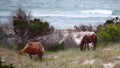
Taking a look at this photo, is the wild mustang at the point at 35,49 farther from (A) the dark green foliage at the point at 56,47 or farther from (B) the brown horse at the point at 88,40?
(A) the dark green foliage at the point at 56,47

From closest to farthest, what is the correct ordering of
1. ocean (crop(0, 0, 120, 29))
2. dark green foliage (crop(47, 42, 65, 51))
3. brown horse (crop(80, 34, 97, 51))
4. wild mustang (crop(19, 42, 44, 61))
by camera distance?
1. wild mustang (crop(19, 42, 44, 61))
2. brown horse (crop(80, 34, 97, 51))
3. dark green foliage (crop(47, 42, 65, 51))
4. ocean (crop(0, 0, 120, 29))

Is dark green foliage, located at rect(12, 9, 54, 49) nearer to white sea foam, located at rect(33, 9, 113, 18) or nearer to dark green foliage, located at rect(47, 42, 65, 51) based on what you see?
dark green foliage, located at rect(47, 42, 65, 51)

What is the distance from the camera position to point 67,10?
52.2 m

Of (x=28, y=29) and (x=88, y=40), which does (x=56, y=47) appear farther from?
(x=88, y=40)

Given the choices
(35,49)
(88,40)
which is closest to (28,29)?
(88,40)

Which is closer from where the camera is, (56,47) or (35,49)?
(35,49)

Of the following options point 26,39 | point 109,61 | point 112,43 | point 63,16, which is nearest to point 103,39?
point 112,43

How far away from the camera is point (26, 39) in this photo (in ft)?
72.2

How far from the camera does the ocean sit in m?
42.3

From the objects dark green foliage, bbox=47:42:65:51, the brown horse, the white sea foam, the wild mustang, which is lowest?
the white sea foam

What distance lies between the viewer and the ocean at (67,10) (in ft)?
139

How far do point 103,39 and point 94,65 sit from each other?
26.5 ft

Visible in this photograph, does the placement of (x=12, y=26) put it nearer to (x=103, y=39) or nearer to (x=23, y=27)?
(x=23, y=27)

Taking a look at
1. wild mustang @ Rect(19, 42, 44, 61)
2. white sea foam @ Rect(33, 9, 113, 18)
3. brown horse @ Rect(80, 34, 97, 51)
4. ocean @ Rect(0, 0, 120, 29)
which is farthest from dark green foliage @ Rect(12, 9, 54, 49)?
white sea foam @ Rect(33, 9, 113, 18)
